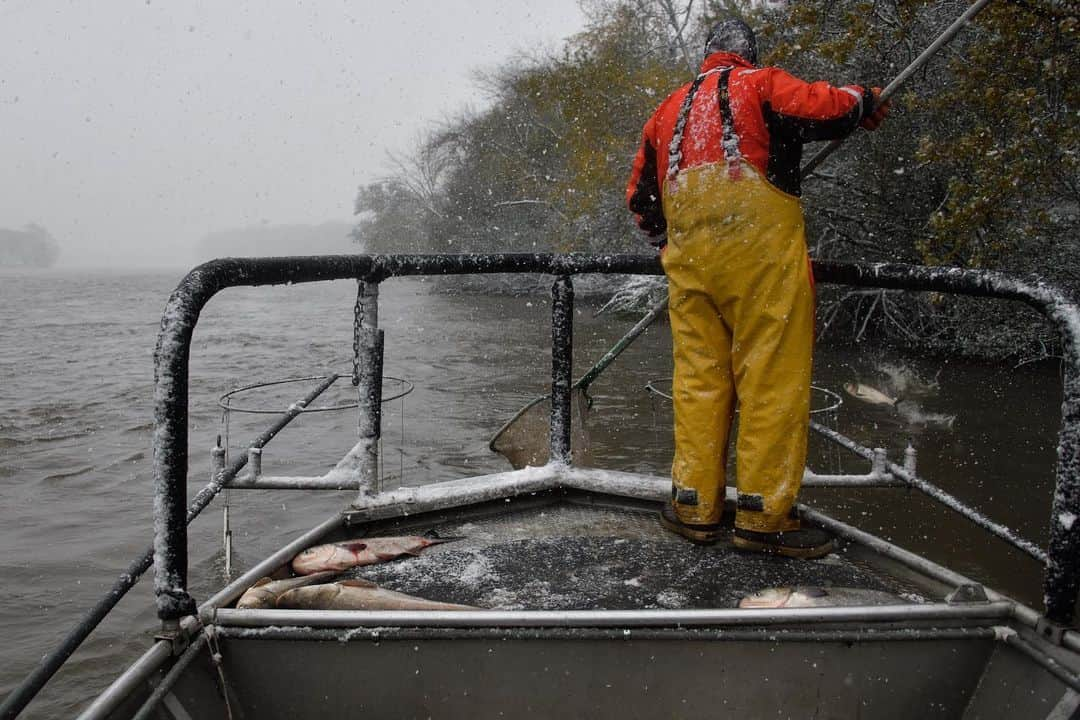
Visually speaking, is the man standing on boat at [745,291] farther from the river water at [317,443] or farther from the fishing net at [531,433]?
the river water at [317,443]

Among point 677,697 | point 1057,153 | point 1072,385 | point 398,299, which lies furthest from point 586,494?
point 398,299

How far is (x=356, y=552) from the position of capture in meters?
2.54

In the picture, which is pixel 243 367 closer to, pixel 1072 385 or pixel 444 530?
pixel 444 530

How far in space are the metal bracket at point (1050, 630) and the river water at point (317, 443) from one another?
13.0 feet

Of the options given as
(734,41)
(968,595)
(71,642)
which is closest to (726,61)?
(734,41)

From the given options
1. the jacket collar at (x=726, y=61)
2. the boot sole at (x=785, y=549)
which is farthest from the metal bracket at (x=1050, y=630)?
the jacket collar at (x=726, y=61)

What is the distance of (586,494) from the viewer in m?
3.26

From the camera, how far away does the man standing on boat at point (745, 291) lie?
2.62 meters

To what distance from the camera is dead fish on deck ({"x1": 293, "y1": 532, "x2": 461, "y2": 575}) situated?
94.7 inches

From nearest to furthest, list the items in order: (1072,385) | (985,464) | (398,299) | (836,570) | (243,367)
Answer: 1. (1072,385)
2. (836,570)
3. (985,464)
4. (243,367)
5. (398,299)

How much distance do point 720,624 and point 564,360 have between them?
5.22ft

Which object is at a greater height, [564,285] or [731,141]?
[731,141]

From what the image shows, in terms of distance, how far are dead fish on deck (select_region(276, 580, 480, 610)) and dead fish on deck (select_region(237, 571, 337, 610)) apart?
37 mm

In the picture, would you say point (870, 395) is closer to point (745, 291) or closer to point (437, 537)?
point (745, 291)
